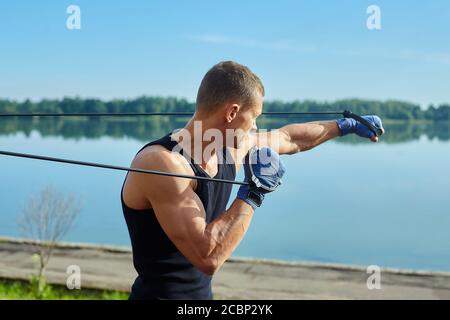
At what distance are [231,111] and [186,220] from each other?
506 millimetres

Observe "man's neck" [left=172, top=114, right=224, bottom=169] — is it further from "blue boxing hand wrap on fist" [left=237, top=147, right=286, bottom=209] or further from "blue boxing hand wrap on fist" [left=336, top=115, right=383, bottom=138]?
"blue boxing hand wrap on fist" [left=336, top=115, right=383, bottom=138]

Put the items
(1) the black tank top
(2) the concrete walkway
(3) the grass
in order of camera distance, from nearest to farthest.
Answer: (1) the black tank top < (3) the grass < (2) the concrete walkway

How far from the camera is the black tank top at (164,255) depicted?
257cm

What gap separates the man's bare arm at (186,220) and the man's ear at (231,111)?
295mm

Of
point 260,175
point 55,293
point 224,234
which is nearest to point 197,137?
point 260,175

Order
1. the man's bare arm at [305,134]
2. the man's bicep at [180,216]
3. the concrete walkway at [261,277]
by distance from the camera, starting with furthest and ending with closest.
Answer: the concrete walkway at [261,277]
the man's bare arm at [305,134]
the man's bicep at [180,216]

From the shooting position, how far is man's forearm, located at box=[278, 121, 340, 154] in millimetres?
3604

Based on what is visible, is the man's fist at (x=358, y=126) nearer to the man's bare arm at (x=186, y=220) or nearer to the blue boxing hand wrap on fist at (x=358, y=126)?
the blue boxing hand wrap on fist at (x=358, y=126)

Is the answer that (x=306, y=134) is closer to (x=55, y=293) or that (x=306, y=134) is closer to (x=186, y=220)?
(x=186, y=220)

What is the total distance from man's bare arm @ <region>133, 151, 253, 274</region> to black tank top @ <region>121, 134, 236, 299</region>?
93 mm

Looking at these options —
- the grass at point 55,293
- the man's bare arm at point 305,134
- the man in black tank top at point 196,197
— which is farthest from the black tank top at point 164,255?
the grass at point 55,293

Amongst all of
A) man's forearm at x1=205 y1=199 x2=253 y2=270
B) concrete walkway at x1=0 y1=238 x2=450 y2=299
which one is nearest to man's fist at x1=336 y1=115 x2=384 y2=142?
man's forearm at x1=205 y1=199 x2=253 y2=270
